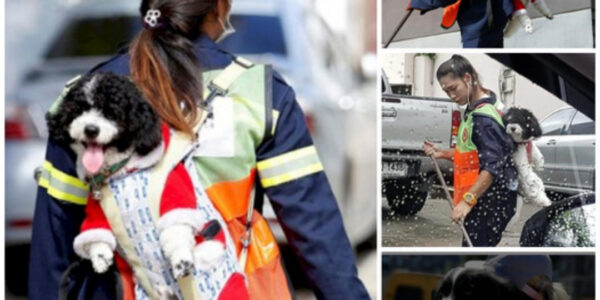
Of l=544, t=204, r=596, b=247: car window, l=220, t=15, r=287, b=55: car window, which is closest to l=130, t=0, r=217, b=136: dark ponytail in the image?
l=544, t=204, r=596, b=247: car window

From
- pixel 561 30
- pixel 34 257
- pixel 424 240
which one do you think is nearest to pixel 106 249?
pixel 34 257

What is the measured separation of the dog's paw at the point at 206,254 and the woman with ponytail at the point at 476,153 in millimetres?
1454

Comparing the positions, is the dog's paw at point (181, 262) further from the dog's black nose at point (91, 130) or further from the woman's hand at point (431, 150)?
the woman's hand at point (431, 150)

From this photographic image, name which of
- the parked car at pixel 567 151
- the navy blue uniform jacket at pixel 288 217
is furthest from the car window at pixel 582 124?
the navy blue uniform jacket at pixel 288 217

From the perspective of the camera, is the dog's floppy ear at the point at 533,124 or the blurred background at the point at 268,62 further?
the blurred background at the point at 268,62

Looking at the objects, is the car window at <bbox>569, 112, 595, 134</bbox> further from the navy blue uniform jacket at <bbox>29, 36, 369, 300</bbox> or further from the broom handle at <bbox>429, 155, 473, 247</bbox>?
the navy blue uniform jacket at <bbox>29, 36, 369, 300</bbox>

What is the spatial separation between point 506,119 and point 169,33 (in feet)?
5.08

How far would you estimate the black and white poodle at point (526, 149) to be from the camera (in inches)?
140

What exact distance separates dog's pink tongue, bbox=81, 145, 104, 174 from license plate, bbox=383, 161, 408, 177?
5.04 feet

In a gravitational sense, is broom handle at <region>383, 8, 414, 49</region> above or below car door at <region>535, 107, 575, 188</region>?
above

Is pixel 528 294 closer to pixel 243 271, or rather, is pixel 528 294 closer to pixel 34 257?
pixel 243 271

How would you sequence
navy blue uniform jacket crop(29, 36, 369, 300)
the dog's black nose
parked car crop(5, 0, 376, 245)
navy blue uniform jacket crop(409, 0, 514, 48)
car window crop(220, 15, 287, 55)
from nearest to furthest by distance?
1. the dog's black nose
2. navy blue uniform jacket crop(29, 36, 369, 300)
3. navy blue uniform jacket crop(409, 0, 514, 48)
4. parked car crop(5, 0, 376, 245)
5. car window crop(220, 15, 287, 55)

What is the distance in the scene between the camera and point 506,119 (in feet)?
11.7

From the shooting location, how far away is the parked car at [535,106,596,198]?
3.58 m
